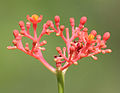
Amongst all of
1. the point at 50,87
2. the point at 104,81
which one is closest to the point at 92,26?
the point at 104,81

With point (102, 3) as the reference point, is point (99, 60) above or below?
below

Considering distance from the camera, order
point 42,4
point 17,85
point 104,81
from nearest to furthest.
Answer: point 17,85 < point 104,81 < point 42,4

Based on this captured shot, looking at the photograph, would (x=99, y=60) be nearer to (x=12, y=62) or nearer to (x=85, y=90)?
(x=85, y=90)

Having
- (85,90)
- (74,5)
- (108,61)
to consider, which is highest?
(74,5)

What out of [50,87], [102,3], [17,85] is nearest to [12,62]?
[17,85]

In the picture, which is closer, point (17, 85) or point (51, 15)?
point (17, 85)

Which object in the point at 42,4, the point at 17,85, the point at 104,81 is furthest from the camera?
the point at 42,4

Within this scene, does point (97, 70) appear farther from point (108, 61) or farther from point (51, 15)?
point (51, 15)
